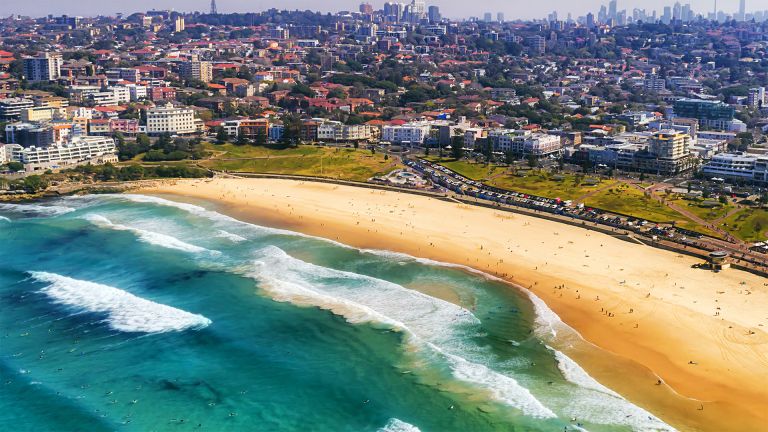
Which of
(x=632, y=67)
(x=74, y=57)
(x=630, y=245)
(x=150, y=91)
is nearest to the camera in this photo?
(x=630, y=245)

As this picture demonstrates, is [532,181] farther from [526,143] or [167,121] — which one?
[167,121]

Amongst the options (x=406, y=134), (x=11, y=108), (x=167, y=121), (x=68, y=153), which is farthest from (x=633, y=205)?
(x=11, y=108)

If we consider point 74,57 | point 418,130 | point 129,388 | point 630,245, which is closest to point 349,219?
point 630,245

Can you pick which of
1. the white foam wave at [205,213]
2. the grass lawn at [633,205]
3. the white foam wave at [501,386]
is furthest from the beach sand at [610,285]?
the grass lawn at [633,205]

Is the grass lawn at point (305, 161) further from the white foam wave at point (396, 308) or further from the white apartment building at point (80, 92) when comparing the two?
the white apartment building at point (80, 92)

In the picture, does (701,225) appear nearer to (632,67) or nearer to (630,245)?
(630,245)

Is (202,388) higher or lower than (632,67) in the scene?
lower
